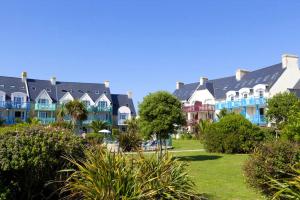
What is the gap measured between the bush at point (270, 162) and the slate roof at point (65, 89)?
197 feet

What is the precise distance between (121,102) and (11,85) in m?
22.3

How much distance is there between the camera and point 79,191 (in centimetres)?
814

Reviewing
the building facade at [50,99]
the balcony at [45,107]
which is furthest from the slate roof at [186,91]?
the balcony at [45,107]

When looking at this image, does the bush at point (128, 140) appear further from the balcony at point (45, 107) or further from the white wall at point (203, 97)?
the balcony at point (45, 107)

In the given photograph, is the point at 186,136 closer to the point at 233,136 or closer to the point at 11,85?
the point at 233,136

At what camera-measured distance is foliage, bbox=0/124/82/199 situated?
801 centimetres

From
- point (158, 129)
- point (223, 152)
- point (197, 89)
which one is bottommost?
point (223, 152)

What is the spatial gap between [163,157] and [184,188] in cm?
94

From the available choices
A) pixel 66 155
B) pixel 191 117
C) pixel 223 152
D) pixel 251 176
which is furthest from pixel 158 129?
pixel 191 117

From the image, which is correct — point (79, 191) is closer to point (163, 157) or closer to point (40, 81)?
point (163, 157)

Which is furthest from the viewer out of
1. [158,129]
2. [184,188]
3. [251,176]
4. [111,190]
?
[158,129]

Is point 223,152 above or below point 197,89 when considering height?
below

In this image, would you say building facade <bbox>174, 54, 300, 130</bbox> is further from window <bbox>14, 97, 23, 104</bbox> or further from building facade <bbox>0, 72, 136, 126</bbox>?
window <bbox>14, 97, 23, 104</bbox>

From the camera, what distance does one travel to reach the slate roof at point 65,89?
66.9 metres
